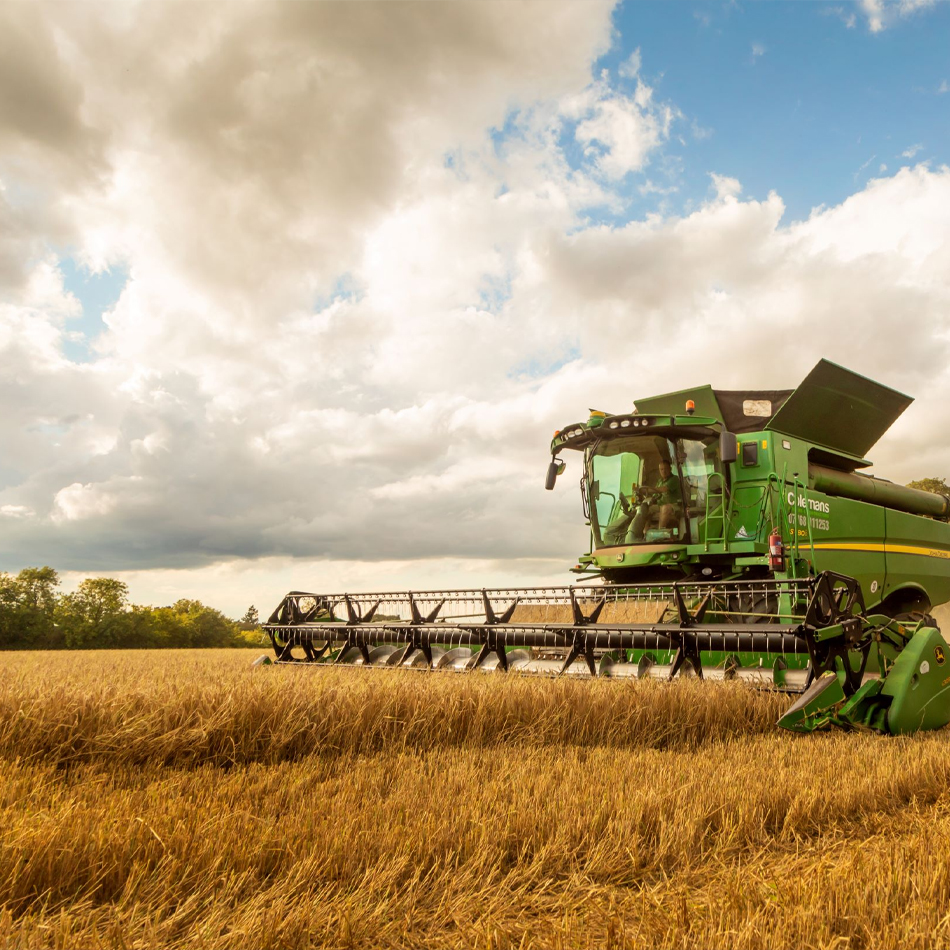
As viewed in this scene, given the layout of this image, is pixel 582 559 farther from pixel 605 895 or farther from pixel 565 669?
pixel 605 895

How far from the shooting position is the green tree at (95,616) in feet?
73.2

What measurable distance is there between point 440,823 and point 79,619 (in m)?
23.4

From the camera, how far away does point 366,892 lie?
2.12m

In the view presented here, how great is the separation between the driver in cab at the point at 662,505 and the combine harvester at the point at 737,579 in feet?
0.05

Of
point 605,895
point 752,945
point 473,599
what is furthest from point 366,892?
point 473,599

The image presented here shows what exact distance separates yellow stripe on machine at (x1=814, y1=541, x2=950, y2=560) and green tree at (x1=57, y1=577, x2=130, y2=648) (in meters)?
21.0

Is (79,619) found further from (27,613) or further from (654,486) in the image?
(654,486)

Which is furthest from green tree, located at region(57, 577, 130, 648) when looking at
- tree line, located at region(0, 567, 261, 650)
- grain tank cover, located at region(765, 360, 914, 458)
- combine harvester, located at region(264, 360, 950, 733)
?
grain tank cover, located at region(765, 360, 914, 458)

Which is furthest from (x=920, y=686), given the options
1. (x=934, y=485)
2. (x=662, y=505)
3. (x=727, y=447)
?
(x=934, y=485)

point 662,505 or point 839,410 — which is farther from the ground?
point 839,410

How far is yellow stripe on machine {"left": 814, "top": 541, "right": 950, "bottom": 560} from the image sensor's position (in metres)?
8.59

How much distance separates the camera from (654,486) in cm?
817

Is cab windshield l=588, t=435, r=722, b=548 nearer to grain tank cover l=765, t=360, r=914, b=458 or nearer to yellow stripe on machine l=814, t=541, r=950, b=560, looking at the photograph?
grain tank cover l=765, t=360, r=914, b=458

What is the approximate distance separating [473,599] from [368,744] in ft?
10.7
